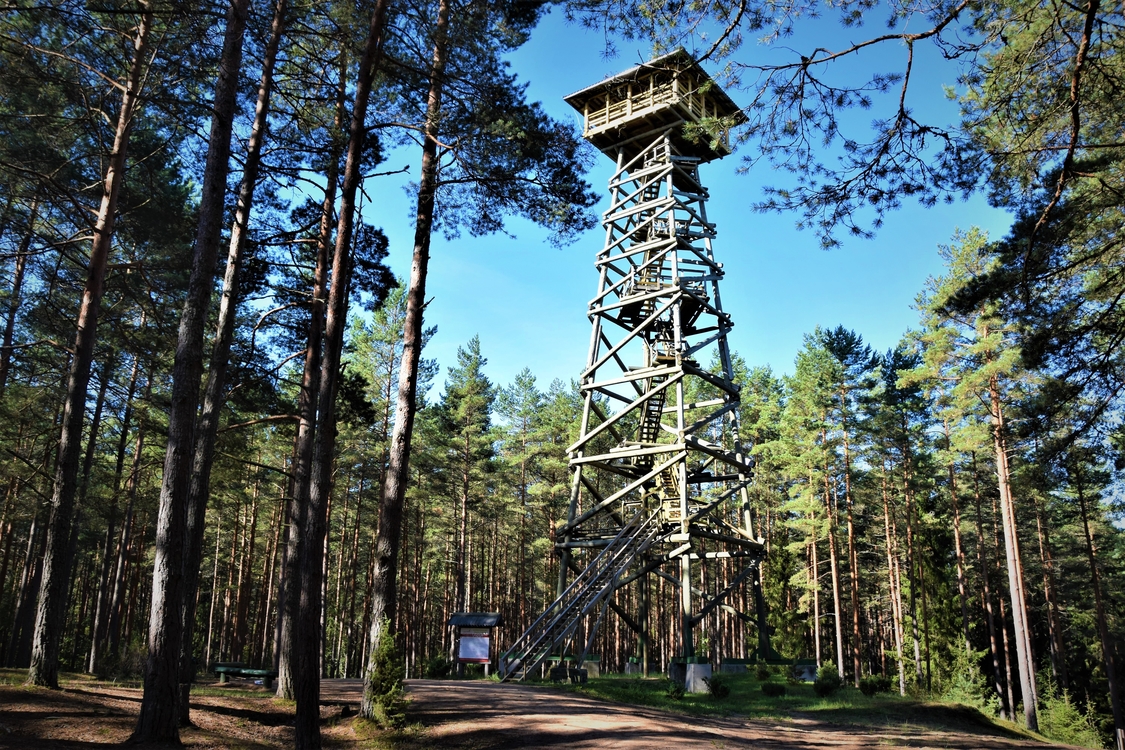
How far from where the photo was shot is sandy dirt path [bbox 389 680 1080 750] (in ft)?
28.6

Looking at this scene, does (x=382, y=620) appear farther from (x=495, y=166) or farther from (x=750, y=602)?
(x=750, y=602)

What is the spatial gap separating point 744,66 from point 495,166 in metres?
6.15

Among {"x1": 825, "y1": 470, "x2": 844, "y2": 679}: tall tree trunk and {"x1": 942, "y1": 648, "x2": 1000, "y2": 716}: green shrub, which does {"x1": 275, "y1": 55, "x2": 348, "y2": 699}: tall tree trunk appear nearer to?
{"x1": 942, "y1": 648, "x2": 1000, "y2": 716}: green shrub

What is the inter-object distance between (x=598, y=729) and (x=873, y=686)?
42.1 ft

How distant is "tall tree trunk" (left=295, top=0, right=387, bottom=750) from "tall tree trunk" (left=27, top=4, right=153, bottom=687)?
307 cm

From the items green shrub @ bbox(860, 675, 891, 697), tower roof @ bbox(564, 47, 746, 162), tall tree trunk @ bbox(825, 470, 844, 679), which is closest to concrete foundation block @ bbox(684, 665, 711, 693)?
green shrub @ bbox(860, 675, 891, 697)

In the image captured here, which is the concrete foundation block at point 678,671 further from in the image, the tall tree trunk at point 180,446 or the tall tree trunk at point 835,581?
the tall tree trunk at point 180,446

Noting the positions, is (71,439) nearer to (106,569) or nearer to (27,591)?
(106,569)

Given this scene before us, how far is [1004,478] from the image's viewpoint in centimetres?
2058

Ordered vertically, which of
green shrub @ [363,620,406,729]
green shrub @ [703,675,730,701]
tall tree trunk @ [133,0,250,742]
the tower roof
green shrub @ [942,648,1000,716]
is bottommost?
green shrub @ [942,648,1000,716]

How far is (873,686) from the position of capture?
18.6 metres

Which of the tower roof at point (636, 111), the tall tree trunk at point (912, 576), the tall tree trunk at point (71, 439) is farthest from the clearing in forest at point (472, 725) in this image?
the tall tree trunk at point (912, 576)

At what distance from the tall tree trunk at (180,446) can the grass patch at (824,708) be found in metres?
7.97

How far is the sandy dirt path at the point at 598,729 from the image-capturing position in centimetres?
870
